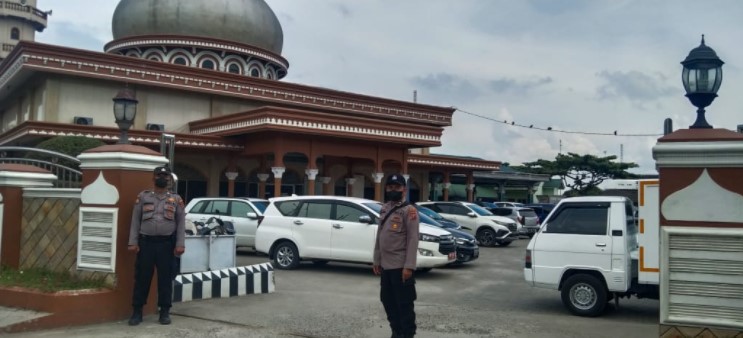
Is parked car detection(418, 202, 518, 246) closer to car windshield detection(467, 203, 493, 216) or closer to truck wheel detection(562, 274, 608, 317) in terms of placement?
car windshield detection(467, 203, 493, 216)

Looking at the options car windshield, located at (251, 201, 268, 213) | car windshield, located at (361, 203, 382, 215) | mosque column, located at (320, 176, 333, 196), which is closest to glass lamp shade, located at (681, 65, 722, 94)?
car windshield, located at (361, 203, 382, 215)

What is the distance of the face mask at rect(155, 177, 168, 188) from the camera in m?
7.12

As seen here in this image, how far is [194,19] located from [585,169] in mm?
30694

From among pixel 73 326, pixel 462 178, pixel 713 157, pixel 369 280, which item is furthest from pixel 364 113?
pixel 713 157

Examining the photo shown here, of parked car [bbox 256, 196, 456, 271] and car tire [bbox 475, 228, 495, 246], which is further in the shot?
car tire [bbox 475, 228, 495, 246]

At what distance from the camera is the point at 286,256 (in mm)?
12992

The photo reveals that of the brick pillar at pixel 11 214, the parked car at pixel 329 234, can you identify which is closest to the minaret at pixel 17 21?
the parked car at pixel 329 234

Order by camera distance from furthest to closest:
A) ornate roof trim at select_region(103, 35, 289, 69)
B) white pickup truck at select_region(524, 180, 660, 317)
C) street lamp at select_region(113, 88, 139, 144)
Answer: ornate roof trim at select_region(103, 35, 289, 69)
street lamp at select_region(113, 88, 139, 144)
white pickup truck at select_region(524, 180, 660, 317)

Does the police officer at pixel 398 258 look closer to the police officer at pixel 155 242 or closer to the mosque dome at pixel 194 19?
the police officer at pixel 155 242

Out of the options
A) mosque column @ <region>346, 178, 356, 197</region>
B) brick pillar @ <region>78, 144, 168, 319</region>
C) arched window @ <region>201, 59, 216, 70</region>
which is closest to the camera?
brick pillar @ <region>78, 144, 168, 319</region>

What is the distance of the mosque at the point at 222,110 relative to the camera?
22.9 metres

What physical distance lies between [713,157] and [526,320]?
14.5 feet

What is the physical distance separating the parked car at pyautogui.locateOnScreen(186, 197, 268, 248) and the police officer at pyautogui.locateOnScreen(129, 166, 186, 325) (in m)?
8.09

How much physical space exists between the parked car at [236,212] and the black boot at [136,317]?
26.8 ft
